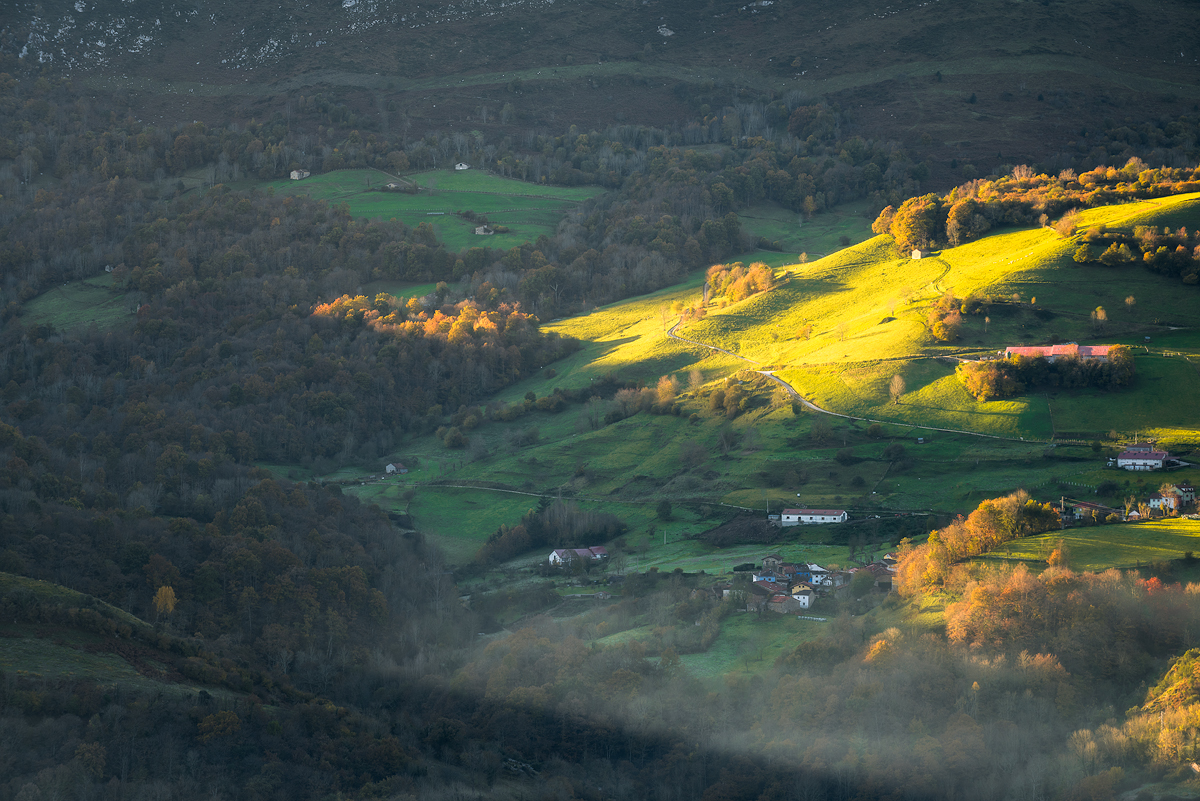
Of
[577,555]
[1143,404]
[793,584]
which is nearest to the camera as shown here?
[793,584]

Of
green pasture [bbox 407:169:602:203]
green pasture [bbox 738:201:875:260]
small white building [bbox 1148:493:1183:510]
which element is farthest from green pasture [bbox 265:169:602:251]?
small white building [bbox 1148:493:1183:510]

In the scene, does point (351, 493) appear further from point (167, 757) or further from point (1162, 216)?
point (1162, 216)

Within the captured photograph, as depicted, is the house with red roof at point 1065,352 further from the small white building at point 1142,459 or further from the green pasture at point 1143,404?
the small white building at point 1142,459

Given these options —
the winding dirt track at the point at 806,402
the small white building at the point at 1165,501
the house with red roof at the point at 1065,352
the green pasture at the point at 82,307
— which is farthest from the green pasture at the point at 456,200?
the small white building at the point at 1165,501

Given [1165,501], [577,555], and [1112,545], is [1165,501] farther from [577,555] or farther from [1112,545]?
[577,555]

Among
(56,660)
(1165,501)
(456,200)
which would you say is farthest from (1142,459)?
(456,200)

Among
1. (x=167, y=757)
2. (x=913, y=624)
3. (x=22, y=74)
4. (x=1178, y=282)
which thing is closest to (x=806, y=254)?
(x=1178, y=282)
